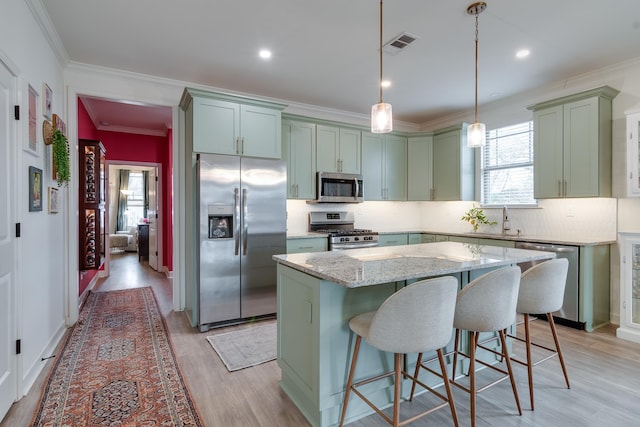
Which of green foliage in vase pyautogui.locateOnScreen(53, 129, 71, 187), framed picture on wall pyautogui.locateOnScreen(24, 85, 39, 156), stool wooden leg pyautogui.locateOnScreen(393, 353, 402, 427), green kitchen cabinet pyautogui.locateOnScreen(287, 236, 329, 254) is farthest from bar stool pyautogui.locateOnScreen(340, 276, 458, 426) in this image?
green foliage in vase pyautogui.locateOnScreen(53, 129, 71, 187)

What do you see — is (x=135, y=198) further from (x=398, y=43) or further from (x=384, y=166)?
(x=398, y=43)

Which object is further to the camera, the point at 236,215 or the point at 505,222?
the point at 505,222

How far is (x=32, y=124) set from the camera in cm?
247

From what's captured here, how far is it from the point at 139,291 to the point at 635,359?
5.86 metres

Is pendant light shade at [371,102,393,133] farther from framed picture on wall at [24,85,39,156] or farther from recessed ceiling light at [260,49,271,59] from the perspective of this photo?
framed picture on wall at [24,85,39,156]

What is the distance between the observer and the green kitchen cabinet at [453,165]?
4.97 m

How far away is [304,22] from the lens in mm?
2768

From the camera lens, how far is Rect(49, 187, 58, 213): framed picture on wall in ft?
9.62

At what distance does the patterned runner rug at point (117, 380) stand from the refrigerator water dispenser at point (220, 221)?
1122mm

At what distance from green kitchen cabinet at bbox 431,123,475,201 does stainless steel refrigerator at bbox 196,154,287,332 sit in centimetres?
270

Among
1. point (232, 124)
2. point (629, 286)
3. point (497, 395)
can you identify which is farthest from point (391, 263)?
point (629, 286)

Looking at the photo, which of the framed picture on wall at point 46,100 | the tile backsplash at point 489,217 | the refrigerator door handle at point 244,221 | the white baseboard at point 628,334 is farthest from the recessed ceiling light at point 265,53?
the white baseboard at point 628,334

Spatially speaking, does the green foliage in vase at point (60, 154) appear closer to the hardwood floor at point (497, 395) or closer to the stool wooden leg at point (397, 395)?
the hardwood floor at point (497, 395)

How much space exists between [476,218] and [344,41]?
10.5ft
